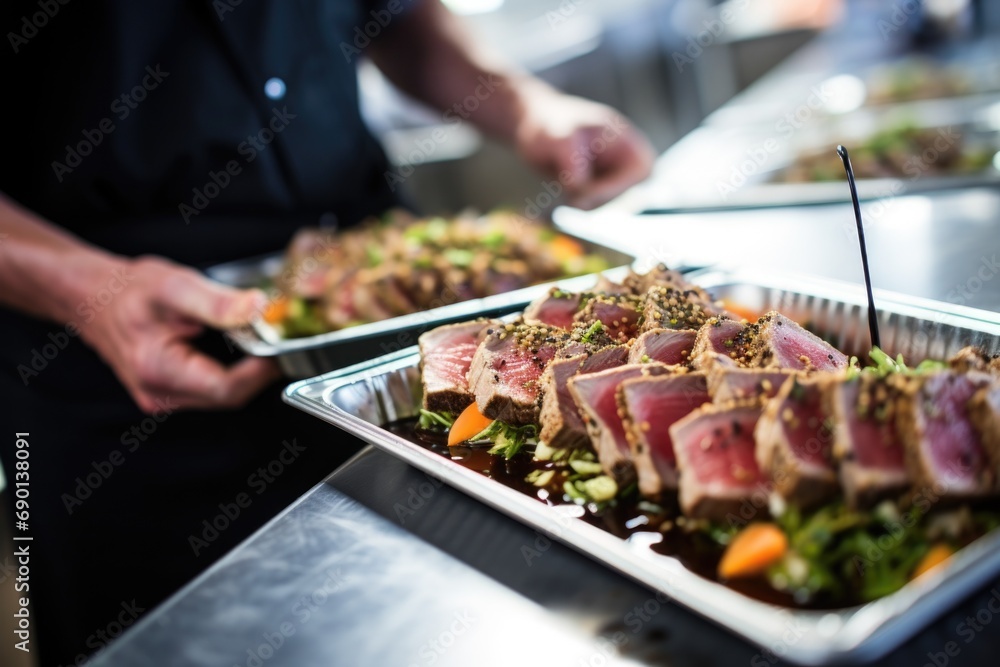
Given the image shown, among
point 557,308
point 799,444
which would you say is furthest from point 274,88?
point 799,444

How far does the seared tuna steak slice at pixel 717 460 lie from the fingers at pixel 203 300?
1.57 m

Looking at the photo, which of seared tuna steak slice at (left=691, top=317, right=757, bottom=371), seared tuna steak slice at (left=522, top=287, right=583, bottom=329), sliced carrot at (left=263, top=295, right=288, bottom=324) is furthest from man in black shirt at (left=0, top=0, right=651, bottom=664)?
seared tuna steak slice at (left=691, top=317, right=757, bottom=371)

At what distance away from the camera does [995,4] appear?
6613 millimetres

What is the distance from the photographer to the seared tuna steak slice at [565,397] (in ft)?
5.28

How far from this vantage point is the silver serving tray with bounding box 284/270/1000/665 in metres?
0.98

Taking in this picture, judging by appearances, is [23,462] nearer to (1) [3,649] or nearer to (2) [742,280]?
(1) [3,649]

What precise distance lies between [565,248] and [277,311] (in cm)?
127

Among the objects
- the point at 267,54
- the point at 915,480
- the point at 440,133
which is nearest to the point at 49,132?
the point at 267,54

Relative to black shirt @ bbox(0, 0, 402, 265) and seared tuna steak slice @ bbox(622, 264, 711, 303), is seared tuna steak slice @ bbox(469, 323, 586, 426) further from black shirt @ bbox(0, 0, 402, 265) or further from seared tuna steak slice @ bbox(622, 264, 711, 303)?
black shirt @ bbox(0, 0, 402, 265)

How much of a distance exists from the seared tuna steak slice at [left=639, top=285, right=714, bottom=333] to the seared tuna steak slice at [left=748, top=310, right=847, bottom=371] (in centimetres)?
18

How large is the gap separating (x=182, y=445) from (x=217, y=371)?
657 millimetres

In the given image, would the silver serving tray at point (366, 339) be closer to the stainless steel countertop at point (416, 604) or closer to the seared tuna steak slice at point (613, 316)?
the seared tuna steak slice at point (613, 316)

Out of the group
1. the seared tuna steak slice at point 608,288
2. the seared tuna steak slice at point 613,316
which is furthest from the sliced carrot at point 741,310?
the seared tuna steak slice at point 613,316

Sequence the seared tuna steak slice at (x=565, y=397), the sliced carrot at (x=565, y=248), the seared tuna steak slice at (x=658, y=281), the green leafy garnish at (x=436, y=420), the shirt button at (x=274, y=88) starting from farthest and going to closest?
the sliced carrot at (x=565, y=248) → the shirt button at (x=274, y=88) → the seared tuna steak slice at (x=658, y=281) → the green leafy garnish at (x=436, y=420) → the seared tuna steak slice at (x=565, y=397)
